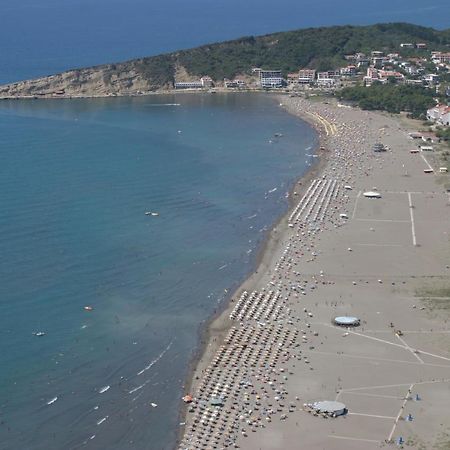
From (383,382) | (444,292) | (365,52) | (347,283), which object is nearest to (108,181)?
(347,283)

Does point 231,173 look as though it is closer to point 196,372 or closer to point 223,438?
point 196,372

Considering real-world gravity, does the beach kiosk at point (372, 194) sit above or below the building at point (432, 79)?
below

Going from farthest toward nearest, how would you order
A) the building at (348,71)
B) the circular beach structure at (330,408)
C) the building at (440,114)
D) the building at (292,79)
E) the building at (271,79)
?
1. the building at (348,71)
2. the building at (292,79)
3. the building at (271,79)
4. the building at (440,114)
5. the circular beach structure at (330,408)

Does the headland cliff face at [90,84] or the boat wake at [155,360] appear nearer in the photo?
the boat wake at [155,360]

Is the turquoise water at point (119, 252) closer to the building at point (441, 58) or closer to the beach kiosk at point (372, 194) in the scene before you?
the beach kiosk at point (372, 194)

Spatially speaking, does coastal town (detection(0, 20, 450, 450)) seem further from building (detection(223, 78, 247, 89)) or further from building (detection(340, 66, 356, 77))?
building (detection(340, 66, 356, 77))

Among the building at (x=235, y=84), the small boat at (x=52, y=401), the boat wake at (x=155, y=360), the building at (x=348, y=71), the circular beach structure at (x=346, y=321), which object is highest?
the building at (x=348, y=71)

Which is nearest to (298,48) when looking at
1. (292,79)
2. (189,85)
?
(292,79)

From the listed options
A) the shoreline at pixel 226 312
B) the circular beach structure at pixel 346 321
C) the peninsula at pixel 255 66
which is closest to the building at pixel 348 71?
Answer: the peninsula at pixel 255 66

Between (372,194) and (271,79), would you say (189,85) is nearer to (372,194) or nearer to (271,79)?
(271,79)
